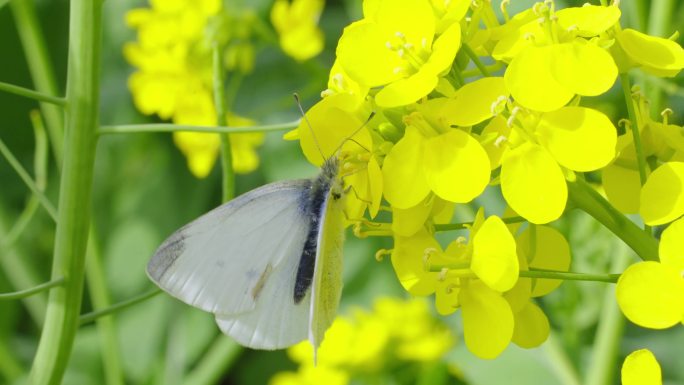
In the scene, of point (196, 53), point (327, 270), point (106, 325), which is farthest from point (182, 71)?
point (327, 270)

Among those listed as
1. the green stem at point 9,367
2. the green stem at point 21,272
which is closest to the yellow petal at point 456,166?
the green stem at point 21,272

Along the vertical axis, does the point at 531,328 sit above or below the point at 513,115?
below

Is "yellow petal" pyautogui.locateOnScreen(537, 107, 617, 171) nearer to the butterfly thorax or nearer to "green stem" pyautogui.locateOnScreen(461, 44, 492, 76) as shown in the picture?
"green stem" pyautogui.locateOnScreen(461, 44, 492, 76)

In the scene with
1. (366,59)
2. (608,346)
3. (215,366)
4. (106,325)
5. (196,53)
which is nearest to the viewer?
(366,59)

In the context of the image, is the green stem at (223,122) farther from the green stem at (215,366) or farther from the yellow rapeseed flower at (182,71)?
the green stem at (215,366)

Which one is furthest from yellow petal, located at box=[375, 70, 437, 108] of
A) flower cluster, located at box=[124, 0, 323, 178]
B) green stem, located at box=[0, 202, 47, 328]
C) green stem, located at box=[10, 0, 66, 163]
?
green stem, located at box=[0, 202, 47, 328]

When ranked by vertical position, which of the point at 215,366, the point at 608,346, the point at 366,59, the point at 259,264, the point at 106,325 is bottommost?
the point at 215,366

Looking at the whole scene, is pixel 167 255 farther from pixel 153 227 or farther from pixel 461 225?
pixel 153 227
